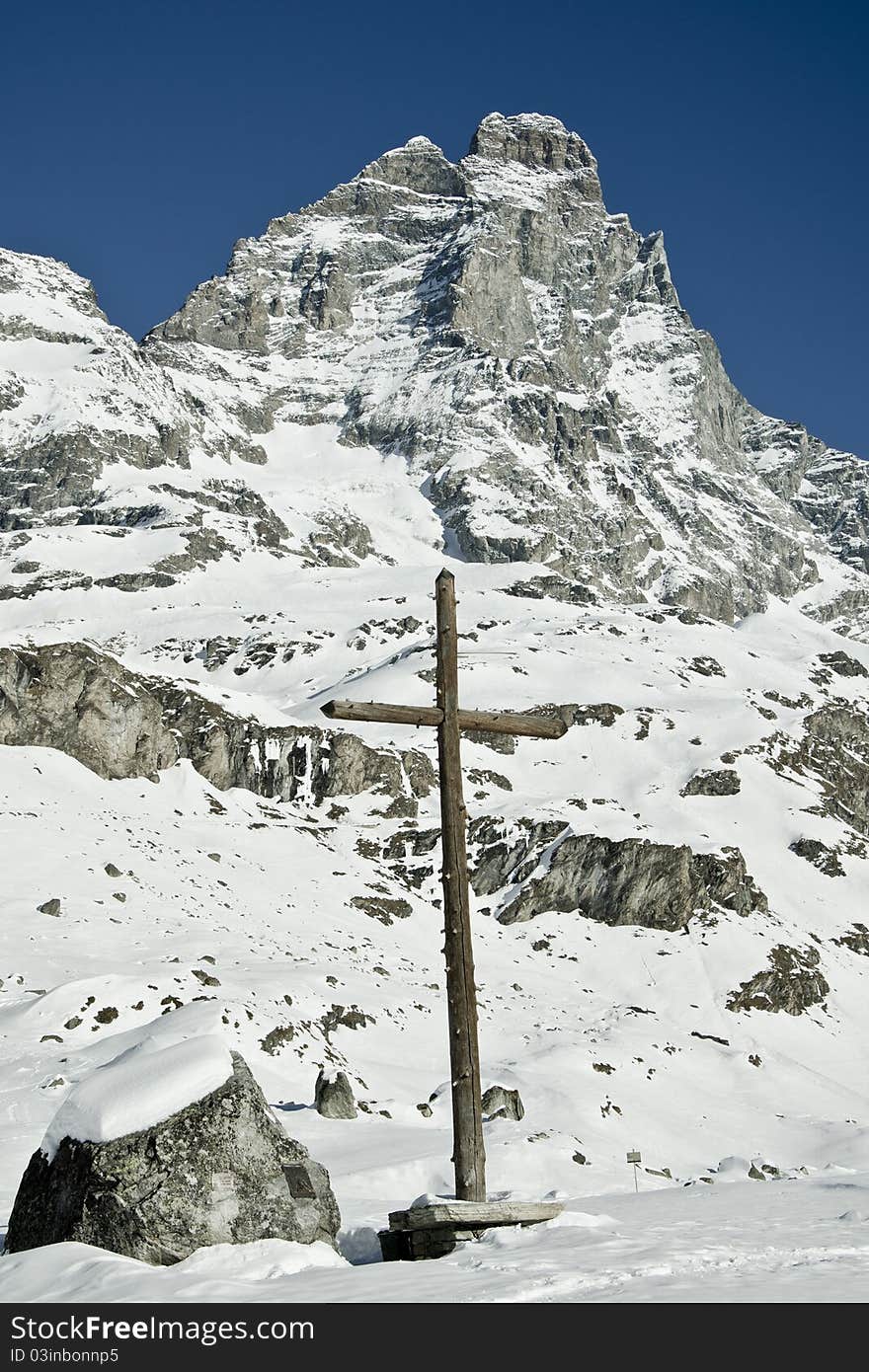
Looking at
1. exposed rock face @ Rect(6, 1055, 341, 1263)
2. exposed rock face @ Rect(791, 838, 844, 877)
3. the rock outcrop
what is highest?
exposed rock face @ Rect(791, 838, 844, 877)

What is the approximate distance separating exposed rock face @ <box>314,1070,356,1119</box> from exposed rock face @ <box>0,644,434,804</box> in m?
36.7

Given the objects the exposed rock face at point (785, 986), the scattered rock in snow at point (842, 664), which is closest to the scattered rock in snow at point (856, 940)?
the exposed rock face at point (785, 986)

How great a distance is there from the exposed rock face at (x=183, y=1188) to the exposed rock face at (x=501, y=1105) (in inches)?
751

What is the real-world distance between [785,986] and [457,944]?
50190 millimetres

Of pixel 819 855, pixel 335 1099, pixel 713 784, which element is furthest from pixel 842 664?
pixel 335 1099

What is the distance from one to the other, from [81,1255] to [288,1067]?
22989mm

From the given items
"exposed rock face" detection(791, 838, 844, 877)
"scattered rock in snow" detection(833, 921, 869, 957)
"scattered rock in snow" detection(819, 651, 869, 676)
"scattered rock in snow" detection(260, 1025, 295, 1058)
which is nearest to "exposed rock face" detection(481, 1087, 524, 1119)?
"scattered rock in snow" detection(260, 1025, 295, 1058)

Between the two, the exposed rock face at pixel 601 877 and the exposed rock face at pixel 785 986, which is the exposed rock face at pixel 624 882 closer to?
the exposed rock face at pixel 601 877

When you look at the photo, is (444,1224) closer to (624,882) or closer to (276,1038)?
(276,1038)

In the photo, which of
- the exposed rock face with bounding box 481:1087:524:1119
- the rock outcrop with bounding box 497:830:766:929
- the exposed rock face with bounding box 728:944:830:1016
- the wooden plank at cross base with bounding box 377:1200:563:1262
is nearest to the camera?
the wooden plank at cross base with bounding box 377:1200:563:1262

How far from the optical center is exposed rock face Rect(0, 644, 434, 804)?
60719 millimetres

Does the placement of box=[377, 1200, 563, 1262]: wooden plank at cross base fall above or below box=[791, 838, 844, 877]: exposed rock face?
below

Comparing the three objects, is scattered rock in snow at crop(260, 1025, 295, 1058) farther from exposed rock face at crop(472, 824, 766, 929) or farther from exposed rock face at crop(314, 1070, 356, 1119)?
exposed rock face at crop(472, 824, 766, 929)
